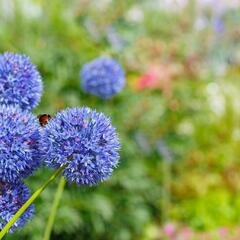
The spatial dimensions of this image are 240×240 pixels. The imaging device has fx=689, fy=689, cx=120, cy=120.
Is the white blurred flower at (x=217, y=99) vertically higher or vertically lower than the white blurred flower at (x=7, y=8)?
higher

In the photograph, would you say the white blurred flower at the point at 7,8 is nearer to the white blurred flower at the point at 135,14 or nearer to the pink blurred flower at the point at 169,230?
the white blurred flower at the point at 135,14

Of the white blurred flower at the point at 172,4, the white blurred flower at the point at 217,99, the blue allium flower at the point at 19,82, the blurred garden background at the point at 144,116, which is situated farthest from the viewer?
the white blurred flower at the point at 172,4

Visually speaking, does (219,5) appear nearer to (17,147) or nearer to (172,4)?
(172,4)

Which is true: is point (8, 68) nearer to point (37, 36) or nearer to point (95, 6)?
point (37, 36)

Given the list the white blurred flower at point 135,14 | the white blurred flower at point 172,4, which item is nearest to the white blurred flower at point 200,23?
the white blurred flower at point 172,4

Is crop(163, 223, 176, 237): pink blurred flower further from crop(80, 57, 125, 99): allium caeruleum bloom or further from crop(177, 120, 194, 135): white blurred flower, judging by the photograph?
crop(80, 57, 125, 99): allium caeruleum bloom

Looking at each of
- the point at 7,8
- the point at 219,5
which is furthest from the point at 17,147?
the point at 219,5
